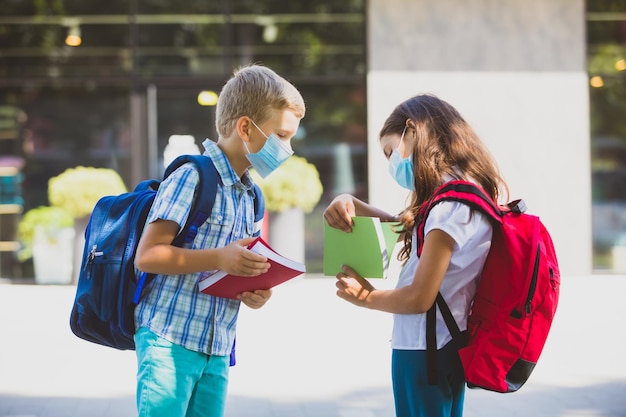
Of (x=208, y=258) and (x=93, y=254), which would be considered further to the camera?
(x=93, y=254)

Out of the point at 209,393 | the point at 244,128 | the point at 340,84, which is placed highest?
the point at 340,84

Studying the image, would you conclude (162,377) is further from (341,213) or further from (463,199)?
(463,199)

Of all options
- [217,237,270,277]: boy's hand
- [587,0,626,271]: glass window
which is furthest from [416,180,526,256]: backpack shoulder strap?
[587,0,626,271]: glass window

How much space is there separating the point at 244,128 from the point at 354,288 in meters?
0.62

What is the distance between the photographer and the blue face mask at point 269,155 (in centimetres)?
268

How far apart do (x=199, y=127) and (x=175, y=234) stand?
1026cm

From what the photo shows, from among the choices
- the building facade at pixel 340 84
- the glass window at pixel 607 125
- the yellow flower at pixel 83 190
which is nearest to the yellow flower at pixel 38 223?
the building facade at pixel 340 84

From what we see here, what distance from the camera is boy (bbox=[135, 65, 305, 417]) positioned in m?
2.44

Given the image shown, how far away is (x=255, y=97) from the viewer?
266 centimetres

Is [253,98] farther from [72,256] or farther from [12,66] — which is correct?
[12,66]

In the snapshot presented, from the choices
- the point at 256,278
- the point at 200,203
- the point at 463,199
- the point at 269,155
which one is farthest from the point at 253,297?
the point at 463,199

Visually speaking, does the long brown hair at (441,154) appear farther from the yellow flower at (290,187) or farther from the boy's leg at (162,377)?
the yellow flower at (290,187)

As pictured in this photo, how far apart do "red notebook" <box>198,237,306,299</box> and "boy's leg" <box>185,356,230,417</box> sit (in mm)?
227

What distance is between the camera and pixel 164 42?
489 inches
